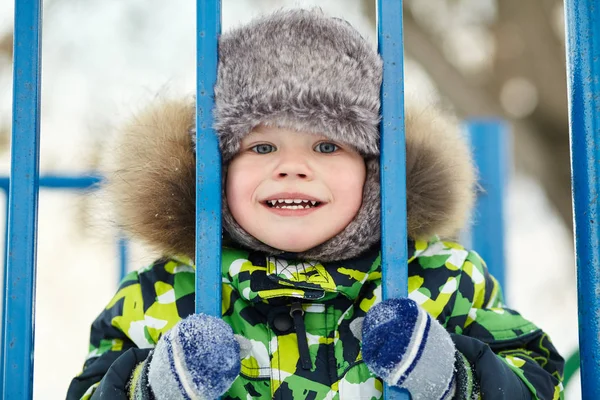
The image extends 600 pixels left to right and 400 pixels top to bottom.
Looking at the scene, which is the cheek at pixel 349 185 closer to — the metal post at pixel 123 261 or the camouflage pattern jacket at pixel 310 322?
the camouflage pattern jacket at pixel 310 322

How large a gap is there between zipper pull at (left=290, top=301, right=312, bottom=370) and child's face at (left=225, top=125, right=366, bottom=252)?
0.39 ft

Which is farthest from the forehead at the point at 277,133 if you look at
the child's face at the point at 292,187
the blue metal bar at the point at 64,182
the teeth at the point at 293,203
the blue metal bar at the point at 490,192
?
the blue metal bar at the point at 64,182

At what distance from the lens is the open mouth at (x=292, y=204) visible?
1.40 metres

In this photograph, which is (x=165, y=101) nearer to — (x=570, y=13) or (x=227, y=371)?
(x=227, y=371)

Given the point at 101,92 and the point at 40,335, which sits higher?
the point at 101,92

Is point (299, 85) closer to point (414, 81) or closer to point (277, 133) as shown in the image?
point (277, 133)

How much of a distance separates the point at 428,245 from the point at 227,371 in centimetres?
61

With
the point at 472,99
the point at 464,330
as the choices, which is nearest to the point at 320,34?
the point at 464,330

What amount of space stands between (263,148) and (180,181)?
0.64 feet

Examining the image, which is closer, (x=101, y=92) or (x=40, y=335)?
(x=40, y=335)

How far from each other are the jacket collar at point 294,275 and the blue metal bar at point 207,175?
0.24 meters

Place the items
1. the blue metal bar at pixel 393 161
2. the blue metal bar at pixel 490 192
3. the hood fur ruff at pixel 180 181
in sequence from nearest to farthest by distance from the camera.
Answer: the blue metal bar at pixel 393 161 < the hood fur ruff at pixel 180 181 < the blue metal bar at pixel 490 192

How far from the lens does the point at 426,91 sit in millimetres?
1771

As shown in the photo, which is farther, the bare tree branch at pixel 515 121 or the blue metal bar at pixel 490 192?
the bare tree branch at pixel 515 121
